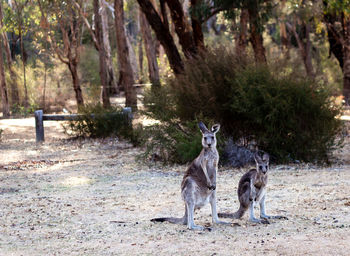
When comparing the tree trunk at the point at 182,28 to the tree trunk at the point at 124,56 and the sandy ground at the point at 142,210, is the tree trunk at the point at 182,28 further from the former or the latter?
the sandy ground at the point at 142,210

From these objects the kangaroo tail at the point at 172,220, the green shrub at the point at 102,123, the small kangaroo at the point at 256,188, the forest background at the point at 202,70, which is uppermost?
the forest background at the point at 202,70

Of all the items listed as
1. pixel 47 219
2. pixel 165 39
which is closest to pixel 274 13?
pixel 165 39

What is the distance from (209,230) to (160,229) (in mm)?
583

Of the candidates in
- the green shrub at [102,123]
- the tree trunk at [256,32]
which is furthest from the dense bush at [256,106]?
the tree trunk at [256,32]

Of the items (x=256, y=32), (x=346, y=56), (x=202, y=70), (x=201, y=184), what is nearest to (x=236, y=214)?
(x=201, y=184)

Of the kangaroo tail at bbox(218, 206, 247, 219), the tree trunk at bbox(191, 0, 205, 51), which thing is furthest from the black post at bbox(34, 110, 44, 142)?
the kangaroo tail at bbox(218, 206, 247, 219)

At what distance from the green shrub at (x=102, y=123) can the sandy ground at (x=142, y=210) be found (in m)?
2.64

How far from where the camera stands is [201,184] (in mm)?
6688

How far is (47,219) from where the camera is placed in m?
7.82

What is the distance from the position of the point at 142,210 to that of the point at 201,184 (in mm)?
1707

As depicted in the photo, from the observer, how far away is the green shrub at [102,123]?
1680 cm

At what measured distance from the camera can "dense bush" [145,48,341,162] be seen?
11547 millimetres

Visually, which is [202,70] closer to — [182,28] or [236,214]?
[236,214]

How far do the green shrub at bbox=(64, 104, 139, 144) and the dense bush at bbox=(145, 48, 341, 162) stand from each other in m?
4.28
